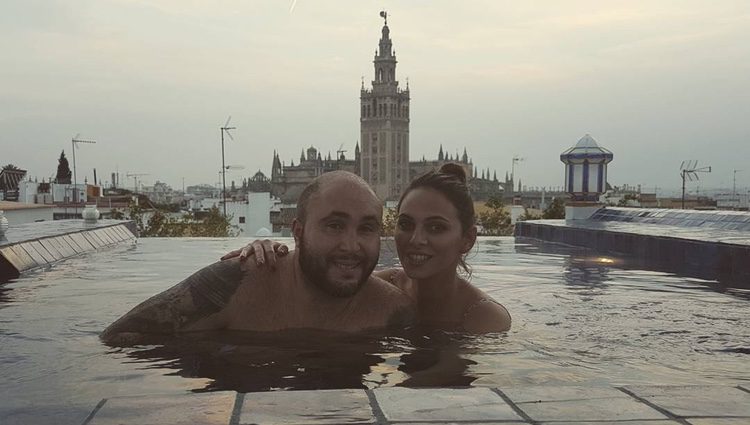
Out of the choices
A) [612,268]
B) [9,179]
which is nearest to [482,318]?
[612,268]

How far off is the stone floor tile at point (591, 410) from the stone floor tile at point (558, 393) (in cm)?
3

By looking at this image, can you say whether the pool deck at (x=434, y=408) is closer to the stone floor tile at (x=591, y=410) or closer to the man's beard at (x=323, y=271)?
the stone floor tile at (x=591, y=410)

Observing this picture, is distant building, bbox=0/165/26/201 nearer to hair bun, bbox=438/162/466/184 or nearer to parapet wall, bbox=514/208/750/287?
parapet wall, bbox=514/208/750/287

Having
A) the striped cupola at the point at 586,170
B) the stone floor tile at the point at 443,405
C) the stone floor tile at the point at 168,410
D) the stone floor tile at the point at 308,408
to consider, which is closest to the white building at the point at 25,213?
the striped cupola at the point at 586,170

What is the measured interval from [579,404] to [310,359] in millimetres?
1545

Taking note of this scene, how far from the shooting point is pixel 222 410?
198 centimetres

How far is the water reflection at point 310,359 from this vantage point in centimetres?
288

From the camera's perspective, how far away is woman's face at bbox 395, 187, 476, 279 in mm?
3777

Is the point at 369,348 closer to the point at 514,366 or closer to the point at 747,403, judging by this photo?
the point at 514,366

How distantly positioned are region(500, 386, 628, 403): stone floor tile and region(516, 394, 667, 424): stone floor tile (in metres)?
0.03

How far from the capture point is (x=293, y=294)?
12.2 ft

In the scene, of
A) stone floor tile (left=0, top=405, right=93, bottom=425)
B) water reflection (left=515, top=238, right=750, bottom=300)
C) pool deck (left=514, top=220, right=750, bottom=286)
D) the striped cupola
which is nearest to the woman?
stone floor tile (left=0, top=405, right=93, bottom=425)

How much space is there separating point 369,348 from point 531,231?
11.4 m

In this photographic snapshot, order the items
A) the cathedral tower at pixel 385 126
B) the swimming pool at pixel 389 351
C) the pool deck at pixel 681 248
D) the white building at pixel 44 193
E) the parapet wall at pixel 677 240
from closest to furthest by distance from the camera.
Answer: the swimming pool at pixel 389 351 → the pool deck at pixel 681 248 → the parapet wall at pixel 677 240 → the white building at pixel 44 193 → the cathedral tower at pixel 385 126
